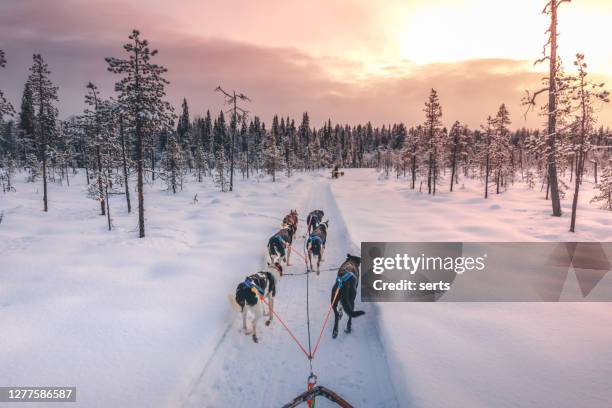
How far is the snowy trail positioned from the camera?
4898mm

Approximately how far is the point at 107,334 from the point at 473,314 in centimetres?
832

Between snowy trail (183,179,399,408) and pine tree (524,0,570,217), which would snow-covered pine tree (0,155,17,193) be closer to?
snowy trail (183,179,399,408)

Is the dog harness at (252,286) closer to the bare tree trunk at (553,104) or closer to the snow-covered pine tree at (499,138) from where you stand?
the bare tree trunk at (553,104)

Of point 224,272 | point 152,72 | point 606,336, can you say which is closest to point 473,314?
point 606,336

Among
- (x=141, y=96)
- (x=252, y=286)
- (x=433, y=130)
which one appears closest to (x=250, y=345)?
(x=252, y=286)

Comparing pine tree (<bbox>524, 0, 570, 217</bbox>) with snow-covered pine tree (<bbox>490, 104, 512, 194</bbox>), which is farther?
snow-covered pine tree (<bbox>490, 104, 512, 194</bbox>)

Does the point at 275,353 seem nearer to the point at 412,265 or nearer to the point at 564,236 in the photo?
the point at 412,265

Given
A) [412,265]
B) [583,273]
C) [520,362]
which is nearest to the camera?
[520,362]

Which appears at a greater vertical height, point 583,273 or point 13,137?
point 13,137

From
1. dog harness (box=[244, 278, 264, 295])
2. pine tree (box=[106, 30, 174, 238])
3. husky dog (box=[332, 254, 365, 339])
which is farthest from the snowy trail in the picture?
pine tree (box=[106, 30, 174, 238])

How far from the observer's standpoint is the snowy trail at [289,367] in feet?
16.1

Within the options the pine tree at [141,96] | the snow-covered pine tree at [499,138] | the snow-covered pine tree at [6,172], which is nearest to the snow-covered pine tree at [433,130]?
the snow-covered pine tree at [499,138]

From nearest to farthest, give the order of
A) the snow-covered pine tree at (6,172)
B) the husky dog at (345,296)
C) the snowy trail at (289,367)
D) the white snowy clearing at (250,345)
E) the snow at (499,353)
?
1. the snow at (499,353)
2. the white snowy clearing at (250,345)
3. the snowy trail at (289,367)
4. the husky dog at (345,296)
5. the snow-covered pine tree at (6,172)

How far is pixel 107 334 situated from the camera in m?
6.31
